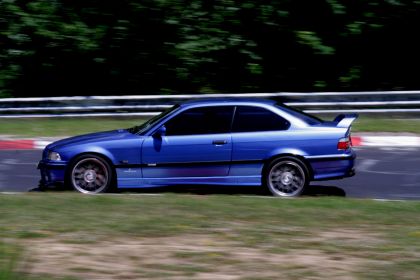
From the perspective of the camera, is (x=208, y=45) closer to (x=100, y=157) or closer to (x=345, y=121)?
(x=345, y=121)

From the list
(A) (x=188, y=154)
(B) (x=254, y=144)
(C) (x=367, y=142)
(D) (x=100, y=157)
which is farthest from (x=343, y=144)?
(C) (x=367, y=142)

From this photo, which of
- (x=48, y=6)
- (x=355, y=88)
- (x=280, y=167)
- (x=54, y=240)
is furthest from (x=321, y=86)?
(x=54, y=240)

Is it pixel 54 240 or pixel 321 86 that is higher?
pixel 321 86

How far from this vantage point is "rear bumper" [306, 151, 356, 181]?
11461mm

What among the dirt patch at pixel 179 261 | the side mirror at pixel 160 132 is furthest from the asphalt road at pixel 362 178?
the dirt patch at pixel 179 261

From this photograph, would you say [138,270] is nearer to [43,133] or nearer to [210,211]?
[210,211]

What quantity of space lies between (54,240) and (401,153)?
937cm

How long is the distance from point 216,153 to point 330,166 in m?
1.56

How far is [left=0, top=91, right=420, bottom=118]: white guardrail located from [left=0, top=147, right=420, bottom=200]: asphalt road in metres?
3.57

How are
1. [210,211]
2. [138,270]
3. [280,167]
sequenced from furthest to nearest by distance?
[280,167] < [210,211] < [138,270]

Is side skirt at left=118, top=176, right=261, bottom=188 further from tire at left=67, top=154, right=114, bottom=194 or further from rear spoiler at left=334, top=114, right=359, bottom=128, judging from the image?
rear spoiler at left=334, top=114, right=359, bottom=128

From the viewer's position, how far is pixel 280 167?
11.5 metres

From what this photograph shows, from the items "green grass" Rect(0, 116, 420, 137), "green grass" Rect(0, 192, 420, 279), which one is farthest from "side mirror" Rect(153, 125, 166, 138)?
"green grass" Rect(0, 116, 420, 137)

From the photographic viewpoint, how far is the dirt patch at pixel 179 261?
6.71 m
